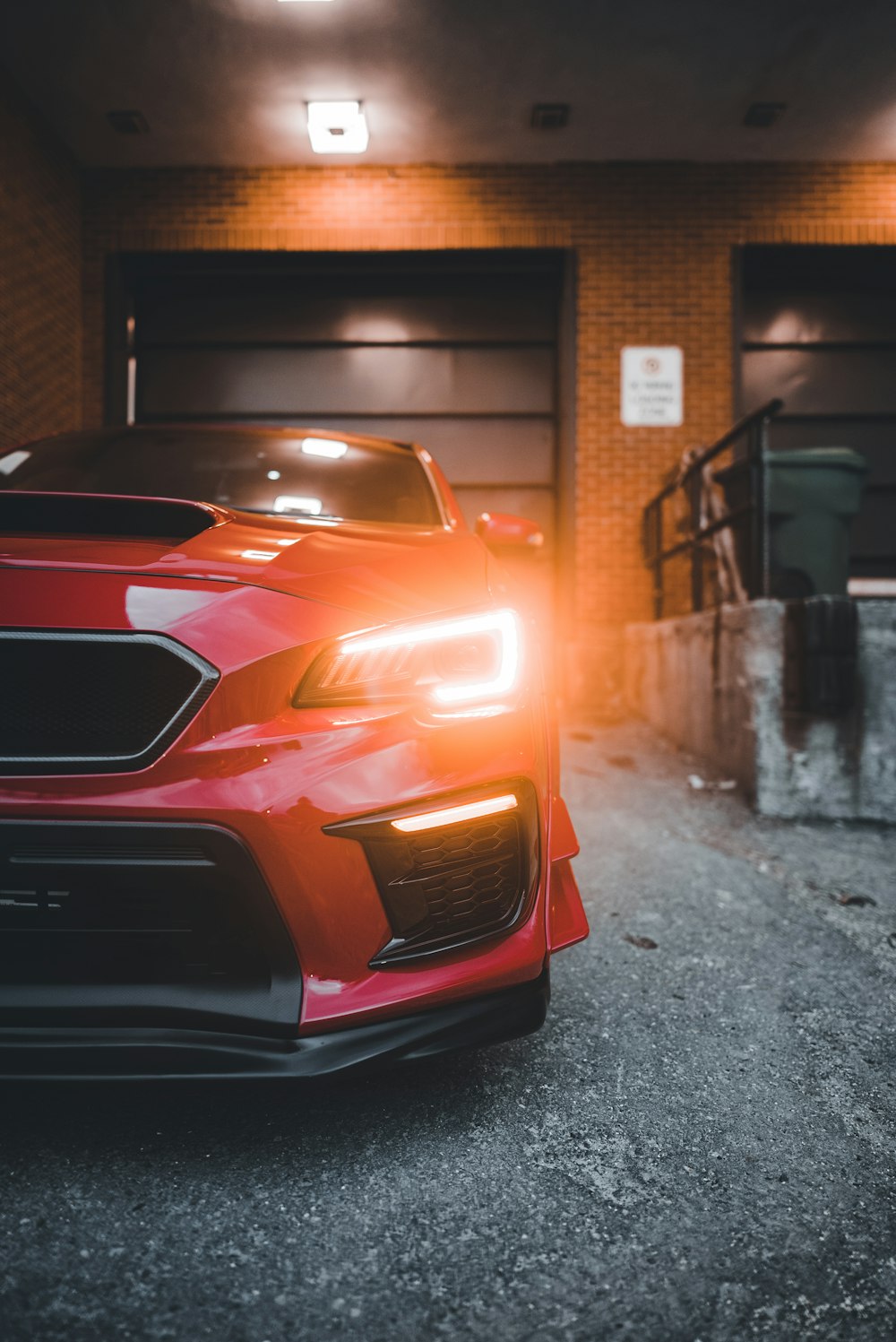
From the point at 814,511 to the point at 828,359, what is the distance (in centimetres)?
401

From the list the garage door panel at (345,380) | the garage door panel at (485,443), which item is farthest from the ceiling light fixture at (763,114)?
the garage door panel at (485,443)

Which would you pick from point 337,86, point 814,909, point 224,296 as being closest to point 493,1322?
point 814,909

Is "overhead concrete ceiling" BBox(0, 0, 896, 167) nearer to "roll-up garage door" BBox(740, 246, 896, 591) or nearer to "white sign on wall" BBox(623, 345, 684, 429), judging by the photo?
"roll-up garage door" BBox(740, 246, 896, 591)

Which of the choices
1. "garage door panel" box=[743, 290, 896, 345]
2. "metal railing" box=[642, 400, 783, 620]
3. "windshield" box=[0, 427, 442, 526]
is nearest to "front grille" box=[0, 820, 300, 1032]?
"windshield" box=[0, 427, 442, 526]

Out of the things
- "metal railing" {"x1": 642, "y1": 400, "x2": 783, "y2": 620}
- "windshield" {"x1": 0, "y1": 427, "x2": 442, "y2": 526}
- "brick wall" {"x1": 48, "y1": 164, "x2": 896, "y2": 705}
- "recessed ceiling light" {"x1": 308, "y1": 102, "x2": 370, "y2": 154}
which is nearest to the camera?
"windshield" {"x1": 0, "y1": 427, "x2": 442, "y2": 526}

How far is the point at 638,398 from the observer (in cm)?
771

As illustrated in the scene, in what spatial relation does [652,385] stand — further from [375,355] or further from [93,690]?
[93,690]

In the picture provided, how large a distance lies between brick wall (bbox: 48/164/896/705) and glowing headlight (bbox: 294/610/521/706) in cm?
622

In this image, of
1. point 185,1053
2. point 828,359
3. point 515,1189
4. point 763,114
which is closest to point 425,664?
point 185,1053

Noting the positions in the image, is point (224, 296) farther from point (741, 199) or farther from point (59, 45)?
point (741, 199)

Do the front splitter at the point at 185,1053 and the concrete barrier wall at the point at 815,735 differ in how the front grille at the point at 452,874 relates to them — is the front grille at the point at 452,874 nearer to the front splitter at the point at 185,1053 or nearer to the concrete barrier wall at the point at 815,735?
the front splitter at the point at 185,1053

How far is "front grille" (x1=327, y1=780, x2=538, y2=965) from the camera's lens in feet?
4.39

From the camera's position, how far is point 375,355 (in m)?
7.98

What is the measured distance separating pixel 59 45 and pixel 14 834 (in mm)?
7340
